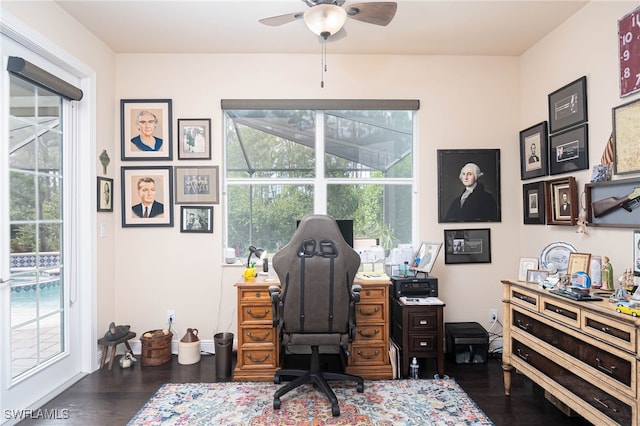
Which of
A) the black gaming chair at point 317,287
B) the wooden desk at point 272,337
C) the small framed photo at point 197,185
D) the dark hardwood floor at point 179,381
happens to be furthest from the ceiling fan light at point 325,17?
the dark hardwood floor at point 179,381

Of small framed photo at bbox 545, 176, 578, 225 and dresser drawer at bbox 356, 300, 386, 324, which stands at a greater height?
small framed photo at bbox 545, 176, 578, 225

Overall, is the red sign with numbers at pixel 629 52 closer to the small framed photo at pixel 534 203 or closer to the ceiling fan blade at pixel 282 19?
the small framed photo at pixel 534 203

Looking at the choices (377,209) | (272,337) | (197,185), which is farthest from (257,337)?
(377,209)

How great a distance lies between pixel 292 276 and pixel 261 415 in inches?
35.7

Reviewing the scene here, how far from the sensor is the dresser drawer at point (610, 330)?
59.7 inches

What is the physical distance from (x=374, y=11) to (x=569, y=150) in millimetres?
1849

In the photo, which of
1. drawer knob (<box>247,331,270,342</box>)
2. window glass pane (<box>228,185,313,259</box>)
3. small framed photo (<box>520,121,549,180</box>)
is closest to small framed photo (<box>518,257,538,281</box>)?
small framed photo (<box>520,121,549,180</box>)

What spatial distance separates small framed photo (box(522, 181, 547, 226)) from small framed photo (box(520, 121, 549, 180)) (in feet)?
0.35

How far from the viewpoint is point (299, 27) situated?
2.83 metres

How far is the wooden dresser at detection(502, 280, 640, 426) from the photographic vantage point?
5.08ft

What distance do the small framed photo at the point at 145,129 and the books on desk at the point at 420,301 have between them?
8.13 feet

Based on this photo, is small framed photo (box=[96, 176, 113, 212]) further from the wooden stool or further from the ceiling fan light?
the ceiling fan light

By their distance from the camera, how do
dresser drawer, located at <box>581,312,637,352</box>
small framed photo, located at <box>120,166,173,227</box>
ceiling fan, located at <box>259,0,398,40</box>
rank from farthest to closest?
1. small framed photo, located at <box>120,166,173,227</box>
2. ceiling fan, located at <box>259,0,398,40</box>
3. dresser drawer, located at <box>581,312,637,352</box>

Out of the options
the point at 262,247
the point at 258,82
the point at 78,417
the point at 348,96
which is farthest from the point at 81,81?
the point at 78,417
